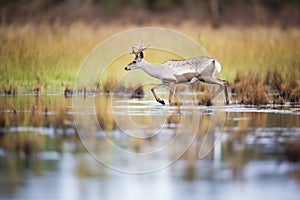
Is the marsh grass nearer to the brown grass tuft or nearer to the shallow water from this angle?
the brown grass tuft

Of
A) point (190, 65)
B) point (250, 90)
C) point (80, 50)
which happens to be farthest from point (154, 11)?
point (190, 65)

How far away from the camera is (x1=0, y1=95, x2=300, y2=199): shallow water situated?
606 cm

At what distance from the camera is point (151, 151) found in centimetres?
745

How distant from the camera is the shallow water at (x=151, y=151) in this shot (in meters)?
6.06

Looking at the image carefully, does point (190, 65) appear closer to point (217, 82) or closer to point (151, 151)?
point (217, 82)

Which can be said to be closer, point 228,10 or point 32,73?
point 32,73

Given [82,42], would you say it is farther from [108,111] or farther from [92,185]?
[92,185]

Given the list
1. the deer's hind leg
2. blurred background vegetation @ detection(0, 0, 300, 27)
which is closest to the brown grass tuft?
the deer's hind leg

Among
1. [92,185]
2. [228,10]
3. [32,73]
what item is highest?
[228,10]

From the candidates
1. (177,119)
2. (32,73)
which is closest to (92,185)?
(177,119)

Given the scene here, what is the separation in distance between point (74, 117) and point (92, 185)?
120 inches

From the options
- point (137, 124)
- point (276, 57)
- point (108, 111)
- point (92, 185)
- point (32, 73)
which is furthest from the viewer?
point (276, 57)

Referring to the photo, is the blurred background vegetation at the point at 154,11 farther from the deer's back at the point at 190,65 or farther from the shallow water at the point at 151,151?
the shallow water at the point at 151,151

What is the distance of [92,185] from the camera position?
6.17 m
